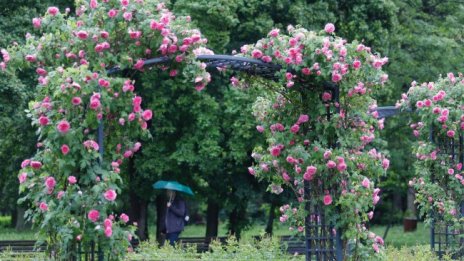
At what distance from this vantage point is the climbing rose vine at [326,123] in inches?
370

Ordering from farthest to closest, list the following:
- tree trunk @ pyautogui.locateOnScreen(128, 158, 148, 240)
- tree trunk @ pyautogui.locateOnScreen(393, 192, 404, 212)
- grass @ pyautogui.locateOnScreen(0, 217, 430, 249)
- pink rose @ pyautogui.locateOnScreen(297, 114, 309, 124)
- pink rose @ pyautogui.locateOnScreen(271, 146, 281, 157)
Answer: tree trunk @ pyautogui.locateOnScreen(393, 192, 404, 212), grass @ pyautogui.locateOnScreen(0, 217, 430, 249), tree trunk @ pyautogui.locateOnScreen(128, 158, 148, 240), pink rose @ pyautogui.locateOnScreen(271, 146, 281, 157), pink rose @ pyautogui.locateOnScreen(297, 114, 309, 124)

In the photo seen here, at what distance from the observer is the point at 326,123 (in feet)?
31.6

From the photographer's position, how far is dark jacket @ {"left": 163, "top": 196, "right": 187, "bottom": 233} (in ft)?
52.5

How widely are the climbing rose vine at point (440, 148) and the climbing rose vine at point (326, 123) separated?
3204 millimetres

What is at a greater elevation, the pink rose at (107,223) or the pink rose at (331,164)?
the pink rose at (331,164)

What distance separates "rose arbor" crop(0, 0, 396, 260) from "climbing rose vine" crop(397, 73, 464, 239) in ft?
11.5

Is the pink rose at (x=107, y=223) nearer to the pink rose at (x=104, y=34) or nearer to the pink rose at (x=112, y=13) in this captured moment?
the pink rose at (x=104, y=34)

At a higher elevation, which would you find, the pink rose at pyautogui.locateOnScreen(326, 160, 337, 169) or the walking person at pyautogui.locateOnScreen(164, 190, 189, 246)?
the pink rose at pyautogui.locateOnScreen(326, 160, 337, 169)

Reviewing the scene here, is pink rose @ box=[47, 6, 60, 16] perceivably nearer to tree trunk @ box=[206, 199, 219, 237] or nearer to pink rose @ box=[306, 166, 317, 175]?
pink rose @ box=[306, 166, 317, 175]

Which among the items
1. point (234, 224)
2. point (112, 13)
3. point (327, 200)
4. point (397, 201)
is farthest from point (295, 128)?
point (397, 201)

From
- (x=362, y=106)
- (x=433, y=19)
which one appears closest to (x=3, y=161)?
(x=433, y=19)

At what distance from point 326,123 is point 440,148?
4.43 metres

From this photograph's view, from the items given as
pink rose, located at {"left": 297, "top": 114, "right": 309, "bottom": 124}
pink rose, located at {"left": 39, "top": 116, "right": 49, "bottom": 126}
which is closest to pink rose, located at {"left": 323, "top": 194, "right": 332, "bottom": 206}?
pink rose, located at {"left": 297, "top": 114, "right": 309, "bottom": 124}

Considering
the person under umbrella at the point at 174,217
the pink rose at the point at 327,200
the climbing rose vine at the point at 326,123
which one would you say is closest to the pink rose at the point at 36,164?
the climbing rose vine at the point at 326,123
